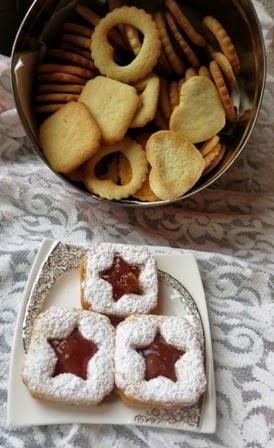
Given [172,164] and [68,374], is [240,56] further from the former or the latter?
[68,374]

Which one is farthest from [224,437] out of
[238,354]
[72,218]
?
[72,218]

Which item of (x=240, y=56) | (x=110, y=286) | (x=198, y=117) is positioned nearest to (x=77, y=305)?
(x=110, y=286)

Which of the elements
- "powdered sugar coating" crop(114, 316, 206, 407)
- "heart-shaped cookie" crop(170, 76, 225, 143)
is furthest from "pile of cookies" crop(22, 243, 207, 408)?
"heart-shaped cookie" crop(170, 76, 225, 143)

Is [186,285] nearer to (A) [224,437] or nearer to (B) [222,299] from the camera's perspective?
(B) [222,299]

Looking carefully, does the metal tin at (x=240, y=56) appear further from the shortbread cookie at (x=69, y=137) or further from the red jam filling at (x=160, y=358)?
the red jam filling at (x=160, y=358)

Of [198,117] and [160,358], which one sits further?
[198,117]

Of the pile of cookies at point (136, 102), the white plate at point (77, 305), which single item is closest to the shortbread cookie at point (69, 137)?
the pile of cookies at point (136, 102)

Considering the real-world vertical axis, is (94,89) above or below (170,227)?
above
